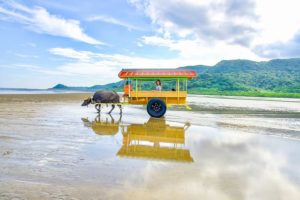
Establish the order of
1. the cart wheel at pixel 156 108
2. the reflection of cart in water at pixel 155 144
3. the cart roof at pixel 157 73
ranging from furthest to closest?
the cart wheel at pixel 156 108
the cart roof at pixel 157 73
the reflection of cart in water at pixel 155 144

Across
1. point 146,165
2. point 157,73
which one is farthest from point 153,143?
point 157,73

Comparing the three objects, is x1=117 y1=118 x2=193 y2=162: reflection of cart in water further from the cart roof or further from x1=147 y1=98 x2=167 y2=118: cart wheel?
the cart roof

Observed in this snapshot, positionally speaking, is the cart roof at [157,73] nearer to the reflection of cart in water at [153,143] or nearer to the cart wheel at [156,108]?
the cart wheel at [156,108]

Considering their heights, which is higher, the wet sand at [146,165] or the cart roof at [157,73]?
the cart roof at [157,73]

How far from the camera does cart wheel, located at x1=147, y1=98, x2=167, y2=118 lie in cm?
1595

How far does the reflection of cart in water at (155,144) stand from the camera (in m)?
7.06

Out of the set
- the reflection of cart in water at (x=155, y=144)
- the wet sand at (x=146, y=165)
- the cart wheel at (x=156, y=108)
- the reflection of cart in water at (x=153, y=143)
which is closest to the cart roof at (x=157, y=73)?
the cart wheel at (x=156, y=108)

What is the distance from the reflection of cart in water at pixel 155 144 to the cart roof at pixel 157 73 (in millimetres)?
4810

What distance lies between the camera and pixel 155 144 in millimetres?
8531

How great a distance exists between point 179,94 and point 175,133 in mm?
5872

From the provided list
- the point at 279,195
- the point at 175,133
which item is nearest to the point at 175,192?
the point at 279,195

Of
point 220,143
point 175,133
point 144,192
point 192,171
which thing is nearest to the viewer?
point 144,192

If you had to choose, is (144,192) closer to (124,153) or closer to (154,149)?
(124,153)

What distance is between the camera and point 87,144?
824 centimetres
